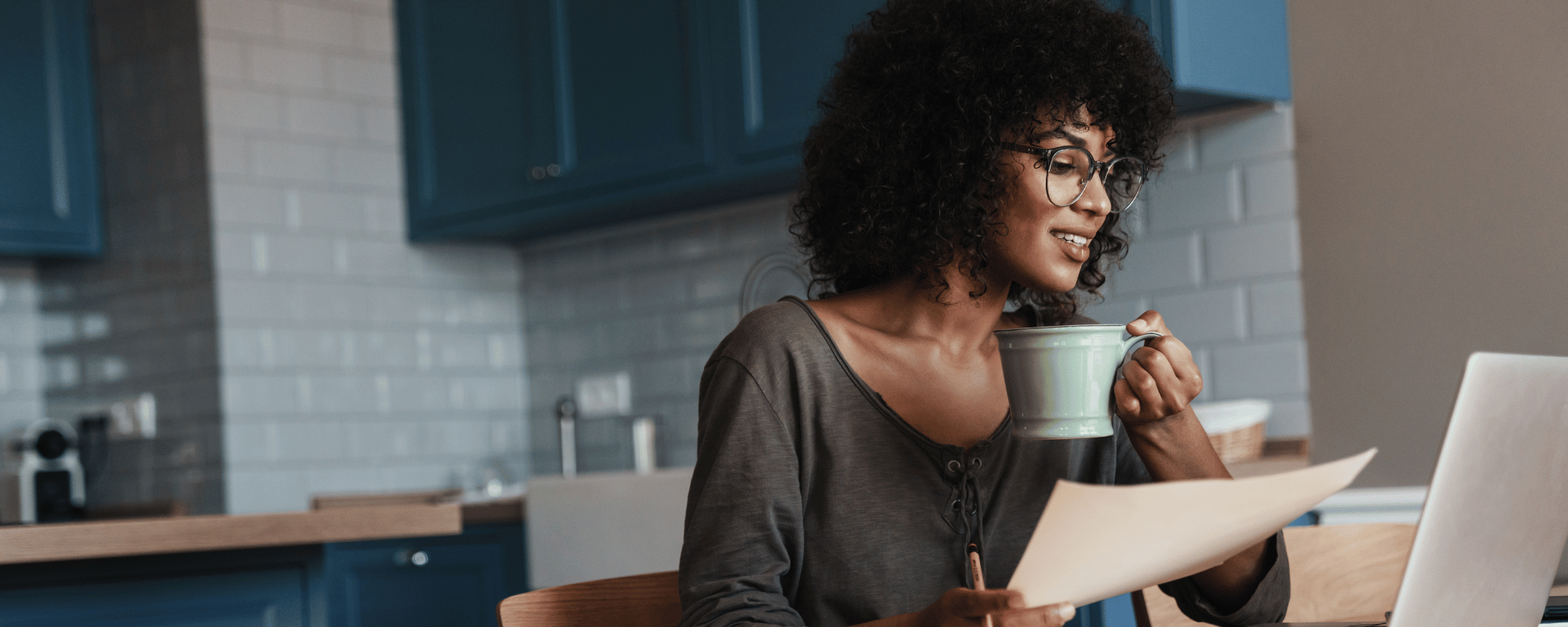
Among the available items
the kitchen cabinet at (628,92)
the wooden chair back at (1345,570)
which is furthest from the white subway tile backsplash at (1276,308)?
the wooden chair back at (1345,570)

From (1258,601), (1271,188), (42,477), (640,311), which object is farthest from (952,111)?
(42,477)

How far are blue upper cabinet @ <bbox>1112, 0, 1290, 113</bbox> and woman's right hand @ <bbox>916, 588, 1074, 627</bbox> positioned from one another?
1617 mm

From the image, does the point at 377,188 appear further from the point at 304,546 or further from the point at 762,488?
the point at 762,488

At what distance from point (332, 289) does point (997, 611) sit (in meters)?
3.01

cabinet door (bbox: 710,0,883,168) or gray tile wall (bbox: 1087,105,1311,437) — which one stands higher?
cabinet door (bbox: 710,0,883,168)

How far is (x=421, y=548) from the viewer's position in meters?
2.76

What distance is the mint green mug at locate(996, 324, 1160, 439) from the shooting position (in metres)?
1.00

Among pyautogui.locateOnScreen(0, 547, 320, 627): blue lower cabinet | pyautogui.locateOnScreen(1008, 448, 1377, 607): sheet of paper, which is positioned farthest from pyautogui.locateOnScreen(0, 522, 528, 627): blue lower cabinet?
pyautogui.locateOnScreen(1008, 448, 1377, 607): sheet of paper

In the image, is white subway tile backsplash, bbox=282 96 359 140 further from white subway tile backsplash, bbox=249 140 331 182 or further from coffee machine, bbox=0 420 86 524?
coffee machine, bbox=0 420 86 524

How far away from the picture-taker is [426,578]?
277cm

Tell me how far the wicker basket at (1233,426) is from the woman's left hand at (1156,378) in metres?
1.23

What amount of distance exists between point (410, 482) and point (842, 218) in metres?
2.60

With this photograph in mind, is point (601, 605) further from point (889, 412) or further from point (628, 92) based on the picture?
point (628, 92)

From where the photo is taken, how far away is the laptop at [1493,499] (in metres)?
0.76
